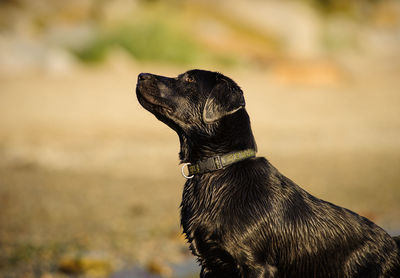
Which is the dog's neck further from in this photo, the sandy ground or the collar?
the sandy ground

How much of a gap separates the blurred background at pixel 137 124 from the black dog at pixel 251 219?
2036 millimetres

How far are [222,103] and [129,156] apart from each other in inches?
298

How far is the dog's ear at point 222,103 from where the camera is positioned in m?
3.41

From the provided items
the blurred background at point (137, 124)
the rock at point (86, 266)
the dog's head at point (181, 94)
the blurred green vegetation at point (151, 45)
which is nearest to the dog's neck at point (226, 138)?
the dog's head at point (181, 94)

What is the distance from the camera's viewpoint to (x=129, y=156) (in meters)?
10.8

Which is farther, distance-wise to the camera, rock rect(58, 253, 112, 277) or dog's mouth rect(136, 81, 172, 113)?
rock rect(58, 253, 112, 277)

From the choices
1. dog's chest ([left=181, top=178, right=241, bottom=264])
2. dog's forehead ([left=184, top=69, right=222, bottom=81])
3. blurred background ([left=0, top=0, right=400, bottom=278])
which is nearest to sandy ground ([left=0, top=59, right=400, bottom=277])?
blurred background ([left=0, top=0, right=400, bottom=278])

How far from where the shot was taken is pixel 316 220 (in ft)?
11.2

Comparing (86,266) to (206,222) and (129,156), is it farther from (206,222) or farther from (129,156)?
(129,156)

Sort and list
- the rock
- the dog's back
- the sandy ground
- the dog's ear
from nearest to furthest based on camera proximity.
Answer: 1. the dog's back
2. the dog's ear
3. the rock
4. the sandy ground

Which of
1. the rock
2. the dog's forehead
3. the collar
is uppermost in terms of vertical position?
the dog's forehead

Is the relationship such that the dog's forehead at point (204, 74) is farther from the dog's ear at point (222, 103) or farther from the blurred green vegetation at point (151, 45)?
the blurred green vegetation at point (151, 45)

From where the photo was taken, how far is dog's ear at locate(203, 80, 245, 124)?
3.41 metres

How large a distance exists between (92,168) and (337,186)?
A: 4.72 meters
